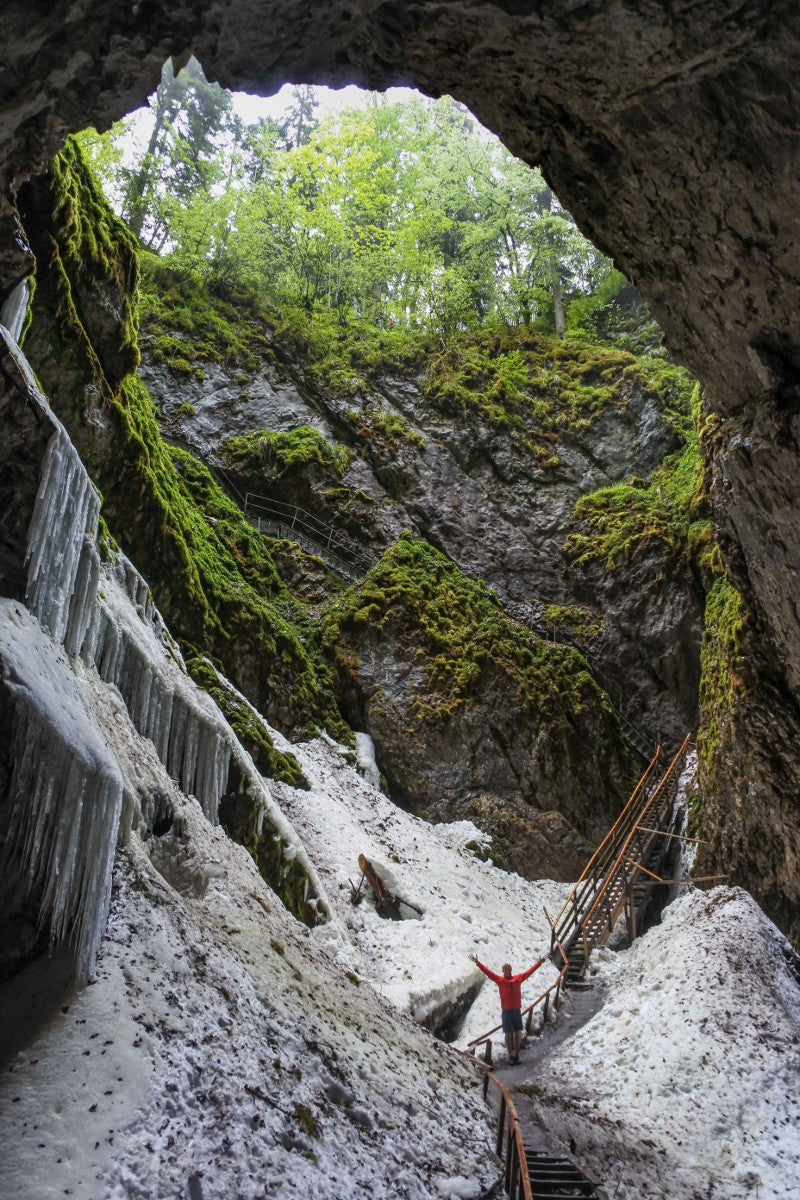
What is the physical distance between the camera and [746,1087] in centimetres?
702

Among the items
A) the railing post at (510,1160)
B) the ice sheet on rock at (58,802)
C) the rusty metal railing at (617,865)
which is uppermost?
the ice sheet on rock at (58,802)

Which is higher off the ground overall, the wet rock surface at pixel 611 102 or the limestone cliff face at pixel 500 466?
the limestone cliff face at pixel 500 466

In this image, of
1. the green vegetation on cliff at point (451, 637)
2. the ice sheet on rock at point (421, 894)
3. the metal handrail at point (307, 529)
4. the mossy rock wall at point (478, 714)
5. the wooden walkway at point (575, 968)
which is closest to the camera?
the wooden walkway at point (575, 968)

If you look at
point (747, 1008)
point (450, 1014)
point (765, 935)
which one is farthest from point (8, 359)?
point (765, 935)

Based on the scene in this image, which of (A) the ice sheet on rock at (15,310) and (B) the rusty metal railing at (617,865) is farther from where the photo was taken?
(B) the rusty metal railing at (617,865)

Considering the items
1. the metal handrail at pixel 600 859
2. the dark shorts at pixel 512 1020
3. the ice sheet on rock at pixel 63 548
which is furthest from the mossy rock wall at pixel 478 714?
the ice sheet on rock at pixel 63 548

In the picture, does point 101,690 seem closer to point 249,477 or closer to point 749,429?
point 749,429

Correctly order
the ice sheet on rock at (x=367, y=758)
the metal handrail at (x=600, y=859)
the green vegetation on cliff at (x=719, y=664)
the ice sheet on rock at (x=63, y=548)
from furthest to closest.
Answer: the ice sheet on rock at (x=367, y=758)
the metal handrail at (x=600, y=859)
the green vegetation on cliff at (x=719, y=664)
the ice sheet on rock at (x=63, y=548)

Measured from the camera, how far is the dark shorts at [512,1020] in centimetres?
850

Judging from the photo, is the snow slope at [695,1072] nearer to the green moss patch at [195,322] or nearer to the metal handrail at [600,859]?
the metal handrail at [600,859]

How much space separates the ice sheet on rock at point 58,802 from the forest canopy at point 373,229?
20.1m

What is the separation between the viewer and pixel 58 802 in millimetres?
4191

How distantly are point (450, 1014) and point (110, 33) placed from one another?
10.4 meters

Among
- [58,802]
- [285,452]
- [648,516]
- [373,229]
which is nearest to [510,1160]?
[58,802]
